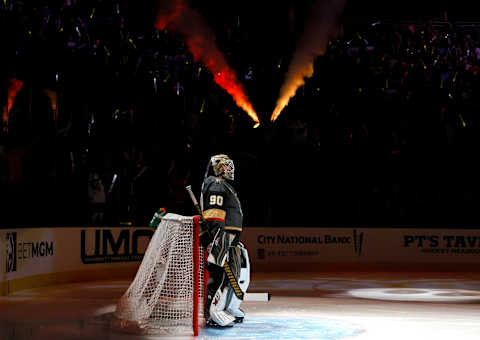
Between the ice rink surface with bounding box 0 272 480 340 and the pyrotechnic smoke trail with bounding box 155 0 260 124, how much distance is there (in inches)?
417

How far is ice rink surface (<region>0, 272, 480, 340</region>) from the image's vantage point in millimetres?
9250

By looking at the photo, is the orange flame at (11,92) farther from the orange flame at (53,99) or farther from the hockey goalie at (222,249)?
the hockey goalie at (222,249)

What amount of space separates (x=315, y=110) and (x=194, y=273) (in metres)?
19.0

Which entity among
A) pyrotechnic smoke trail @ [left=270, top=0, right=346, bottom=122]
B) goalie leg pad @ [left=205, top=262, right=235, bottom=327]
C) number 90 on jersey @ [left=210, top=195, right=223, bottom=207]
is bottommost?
goalie leg pad @ [left=205, top=262, right=235, bottom=327]

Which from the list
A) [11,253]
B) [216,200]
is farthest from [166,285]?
[11,253]

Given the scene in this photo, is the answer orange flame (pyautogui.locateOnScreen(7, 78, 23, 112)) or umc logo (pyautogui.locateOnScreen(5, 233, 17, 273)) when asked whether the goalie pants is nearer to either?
umc logo (pyautogui.locateOnScreen(5, 233, 17, 273))

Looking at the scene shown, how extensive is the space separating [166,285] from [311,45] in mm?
18480

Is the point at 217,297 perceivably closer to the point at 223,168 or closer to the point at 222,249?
the point at 222,249

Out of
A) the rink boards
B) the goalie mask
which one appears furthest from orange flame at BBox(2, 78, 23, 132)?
the goalie mask

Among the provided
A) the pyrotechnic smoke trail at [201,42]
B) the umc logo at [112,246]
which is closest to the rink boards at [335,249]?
the umc logo at [112,246]

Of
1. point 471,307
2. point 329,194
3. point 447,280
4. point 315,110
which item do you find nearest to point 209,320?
point 471,307

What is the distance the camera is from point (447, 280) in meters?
18.9

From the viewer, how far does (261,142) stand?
25.9 metres

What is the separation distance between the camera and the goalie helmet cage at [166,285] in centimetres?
979
